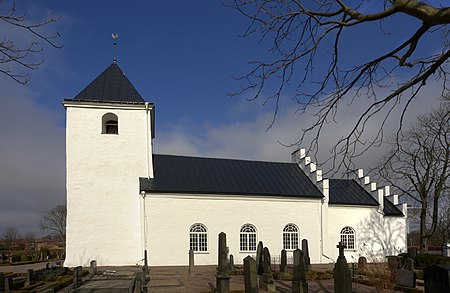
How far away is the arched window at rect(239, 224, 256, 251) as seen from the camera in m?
23.3

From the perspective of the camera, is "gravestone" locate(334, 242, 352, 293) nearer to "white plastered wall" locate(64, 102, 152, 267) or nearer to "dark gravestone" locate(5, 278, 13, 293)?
"dark gravestone" locate(5, 278, 13, 293)

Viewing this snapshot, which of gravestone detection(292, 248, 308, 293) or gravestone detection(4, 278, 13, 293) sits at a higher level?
gravestone detection(292, 248, 308, 293)

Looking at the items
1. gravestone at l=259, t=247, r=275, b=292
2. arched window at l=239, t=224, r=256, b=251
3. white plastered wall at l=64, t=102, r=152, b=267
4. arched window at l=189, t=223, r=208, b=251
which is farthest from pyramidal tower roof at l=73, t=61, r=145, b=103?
gravestone at l=259, t=247, r=275, b=292

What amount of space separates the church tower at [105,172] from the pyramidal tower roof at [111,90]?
0.06 meters

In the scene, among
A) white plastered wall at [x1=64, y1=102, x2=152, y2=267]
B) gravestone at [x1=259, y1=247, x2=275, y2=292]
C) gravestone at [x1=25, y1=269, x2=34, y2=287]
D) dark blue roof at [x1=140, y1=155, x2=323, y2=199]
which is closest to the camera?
gravestone at [x1=259, y1=247, x2=275, y2=292]

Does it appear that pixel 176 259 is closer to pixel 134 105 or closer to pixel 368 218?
pixel 134 105

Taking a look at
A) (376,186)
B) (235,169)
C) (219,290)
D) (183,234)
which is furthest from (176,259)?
(376,186)

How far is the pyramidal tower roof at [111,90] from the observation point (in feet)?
77.5

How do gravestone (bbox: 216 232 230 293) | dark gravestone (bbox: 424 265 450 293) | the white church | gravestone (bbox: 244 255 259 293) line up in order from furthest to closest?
the white church, gravestone (bbox: 216 232 230 293), gravestone (bbox: 244 255 259 293), dark gravestone (bbox: 424 265 450 293)

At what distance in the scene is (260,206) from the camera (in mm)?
23812

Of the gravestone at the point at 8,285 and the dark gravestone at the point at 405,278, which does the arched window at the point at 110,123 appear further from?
the dark gravestone at the point at 405,278

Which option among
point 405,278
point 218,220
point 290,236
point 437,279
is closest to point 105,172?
point 218,220

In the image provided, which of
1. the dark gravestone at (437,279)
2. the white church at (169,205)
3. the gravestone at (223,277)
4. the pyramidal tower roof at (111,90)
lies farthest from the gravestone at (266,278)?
the pyramidal tower roof at (111,90)

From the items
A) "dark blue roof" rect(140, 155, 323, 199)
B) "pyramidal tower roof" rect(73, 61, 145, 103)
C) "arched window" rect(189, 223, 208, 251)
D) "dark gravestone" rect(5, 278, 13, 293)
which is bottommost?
"dark gravestone" rect(5, 278, 13, 293)
